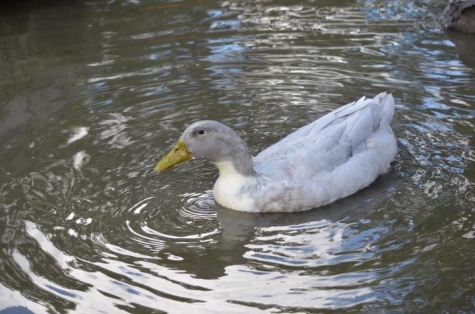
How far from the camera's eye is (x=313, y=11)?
460 inches

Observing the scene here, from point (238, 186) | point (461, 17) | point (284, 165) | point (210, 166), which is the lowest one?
point (210, 166)

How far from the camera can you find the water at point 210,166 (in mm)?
5492

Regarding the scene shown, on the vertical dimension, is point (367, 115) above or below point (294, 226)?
above

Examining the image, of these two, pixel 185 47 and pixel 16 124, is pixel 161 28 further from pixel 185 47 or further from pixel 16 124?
pixel 16 124

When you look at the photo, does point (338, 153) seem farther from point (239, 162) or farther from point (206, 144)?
point (206, 144)

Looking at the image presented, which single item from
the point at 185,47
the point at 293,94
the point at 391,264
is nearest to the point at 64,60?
the point at 185,47

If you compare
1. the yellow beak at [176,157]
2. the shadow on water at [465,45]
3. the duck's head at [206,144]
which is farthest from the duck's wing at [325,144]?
the shadow on water at [465,45]

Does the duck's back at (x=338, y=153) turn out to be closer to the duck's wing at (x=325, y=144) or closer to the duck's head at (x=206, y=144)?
the duck's wing at (x=325, y=144)

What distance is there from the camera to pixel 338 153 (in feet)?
22.4

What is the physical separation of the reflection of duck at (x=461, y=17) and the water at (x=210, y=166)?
233 mm

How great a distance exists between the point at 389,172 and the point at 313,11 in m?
4.94

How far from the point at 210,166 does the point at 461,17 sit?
186 inches

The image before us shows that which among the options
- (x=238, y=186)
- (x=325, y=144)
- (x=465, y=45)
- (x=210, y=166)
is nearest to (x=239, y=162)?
(x=238, y=186)

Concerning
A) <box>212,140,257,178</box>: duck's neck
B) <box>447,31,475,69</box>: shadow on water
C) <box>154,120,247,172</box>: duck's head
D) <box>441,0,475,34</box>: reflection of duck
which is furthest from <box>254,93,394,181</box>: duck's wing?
<box>441,0,475,34</box>: reflection of duck
